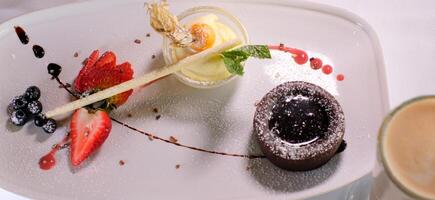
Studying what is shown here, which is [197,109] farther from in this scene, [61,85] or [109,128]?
[61,85]

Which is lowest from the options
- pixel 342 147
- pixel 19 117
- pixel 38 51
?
pixel 342 147

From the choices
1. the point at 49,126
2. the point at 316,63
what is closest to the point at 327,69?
the point at 316,63

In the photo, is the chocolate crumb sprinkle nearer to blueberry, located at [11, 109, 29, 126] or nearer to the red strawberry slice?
the red strawberry slice

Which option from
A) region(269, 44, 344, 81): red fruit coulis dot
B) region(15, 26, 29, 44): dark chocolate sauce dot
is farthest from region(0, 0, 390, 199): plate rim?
region(269, 44, 344, 81): red fruit coulis dot

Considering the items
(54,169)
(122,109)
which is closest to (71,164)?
(54,169)

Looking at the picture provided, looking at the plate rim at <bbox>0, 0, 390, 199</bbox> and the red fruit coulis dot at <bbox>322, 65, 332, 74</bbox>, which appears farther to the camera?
the red fruit coulis dot at <bbox>322, 65, 332, 74</bbox>

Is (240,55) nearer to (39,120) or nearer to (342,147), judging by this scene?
(342,147)

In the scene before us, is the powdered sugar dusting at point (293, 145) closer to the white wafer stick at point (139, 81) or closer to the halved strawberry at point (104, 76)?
the white wafer stick at point (139, 81)

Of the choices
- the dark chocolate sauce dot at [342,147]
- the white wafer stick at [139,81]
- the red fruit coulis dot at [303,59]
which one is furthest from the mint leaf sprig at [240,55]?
the dark chocolate sauce dot at [342,147]
